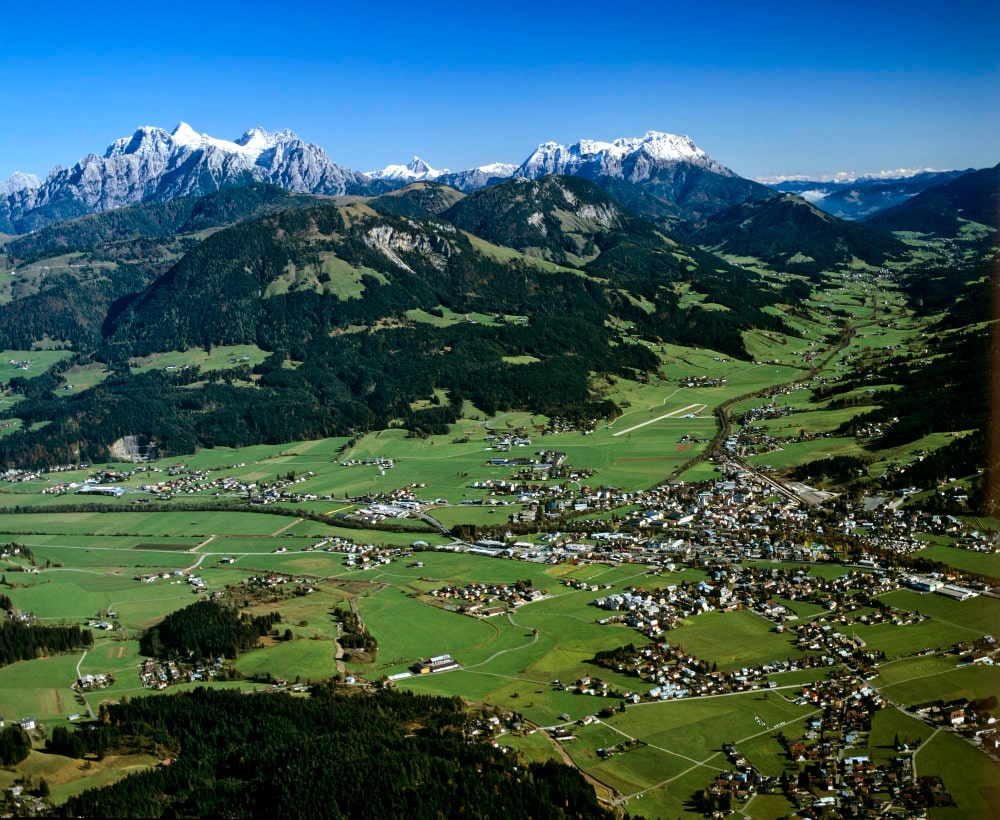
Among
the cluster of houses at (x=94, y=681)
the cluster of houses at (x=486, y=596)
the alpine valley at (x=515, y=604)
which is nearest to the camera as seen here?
the alpine valley at (x=515, y=604)

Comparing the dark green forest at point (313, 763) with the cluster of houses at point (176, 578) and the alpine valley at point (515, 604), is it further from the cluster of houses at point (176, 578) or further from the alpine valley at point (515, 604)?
the cluster of houses at point (176, 578)

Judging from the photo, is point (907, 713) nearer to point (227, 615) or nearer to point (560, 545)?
point (560, 545)

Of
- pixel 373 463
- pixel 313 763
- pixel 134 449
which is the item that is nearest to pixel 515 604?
pixel 313 763

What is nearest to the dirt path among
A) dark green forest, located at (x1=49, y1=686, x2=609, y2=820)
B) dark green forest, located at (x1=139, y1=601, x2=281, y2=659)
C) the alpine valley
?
the alpine valley

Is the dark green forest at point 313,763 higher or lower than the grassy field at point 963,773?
higher

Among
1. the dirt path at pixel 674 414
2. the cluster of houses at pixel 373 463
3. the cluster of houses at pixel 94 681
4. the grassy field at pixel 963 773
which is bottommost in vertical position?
the grassy field at pixel 963 773

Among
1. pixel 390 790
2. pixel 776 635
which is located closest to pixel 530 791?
pixel 390 790

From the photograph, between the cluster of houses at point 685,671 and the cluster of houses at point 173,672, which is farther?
the cluster of houses at point 173,672

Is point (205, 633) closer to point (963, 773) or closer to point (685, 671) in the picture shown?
point (685, 671)

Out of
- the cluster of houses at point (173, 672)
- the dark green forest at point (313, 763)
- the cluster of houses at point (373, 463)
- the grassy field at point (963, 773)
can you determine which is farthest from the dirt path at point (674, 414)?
the grassy field at point (963, 773)

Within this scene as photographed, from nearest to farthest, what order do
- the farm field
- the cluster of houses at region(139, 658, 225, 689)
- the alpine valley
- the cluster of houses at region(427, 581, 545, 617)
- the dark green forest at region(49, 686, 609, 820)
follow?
the dark green forest at region(49, 686, 609, 820), the alpine valley, the farm field, the cluster of houses at region(139, 658, 225, 689), the cluster of houses at region(427, 581, 545, 617)

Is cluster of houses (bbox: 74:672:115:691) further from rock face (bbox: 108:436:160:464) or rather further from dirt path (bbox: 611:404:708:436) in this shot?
dirt path (bbox: 611:404:708:436)
